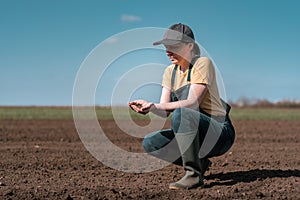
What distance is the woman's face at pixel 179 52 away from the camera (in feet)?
14.9

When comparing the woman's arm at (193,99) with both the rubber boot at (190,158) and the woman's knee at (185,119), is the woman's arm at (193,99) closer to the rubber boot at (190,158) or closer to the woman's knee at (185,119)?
the woman's knee at (185,119)

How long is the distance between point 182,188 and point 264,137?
25.4ft

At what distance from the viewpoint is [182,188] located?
4539mm

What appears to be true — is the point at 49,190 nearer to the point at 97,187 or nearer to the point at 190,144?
the point at 97,187

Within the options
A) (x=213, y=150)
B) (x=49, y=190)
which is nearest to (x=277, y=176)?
(x=213, y=150)

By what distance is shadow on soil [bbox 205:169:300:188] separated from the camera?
16.5ft

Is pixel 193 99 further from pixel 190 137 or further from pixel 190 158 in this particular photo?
pixel 190 158

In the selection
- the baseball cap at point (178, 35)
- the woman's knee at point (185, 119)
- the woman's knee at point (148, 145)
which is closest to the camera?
the woman's knee at point (185, 119)

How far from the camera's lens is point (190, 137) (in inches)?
173

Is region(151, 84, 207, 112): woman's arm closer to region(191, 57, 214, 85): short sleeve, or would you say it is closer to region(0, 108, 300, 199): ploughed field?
region(191, 57, 214, 85): short sleeve

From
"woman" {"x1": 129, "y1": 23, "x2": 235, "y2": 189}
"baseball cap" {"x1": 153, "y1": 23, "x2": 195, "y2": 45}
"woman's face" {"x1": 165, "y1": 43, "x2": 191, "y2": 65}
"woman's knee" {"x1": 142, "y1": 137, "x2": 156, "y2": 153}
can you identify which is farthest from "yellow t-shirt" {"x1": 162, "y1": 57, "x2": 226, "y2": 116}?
"woman's knee" {"x1": 142, "y1": 137, "x2": 156, "y2": 153}

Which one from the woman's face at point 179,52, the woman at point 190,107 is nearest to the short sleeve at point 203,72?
the woman at point 190,107

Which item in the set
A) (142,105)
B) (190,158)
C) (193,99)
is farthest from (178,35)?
(190,158)

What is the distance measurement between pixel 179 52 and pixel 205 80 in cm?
40
